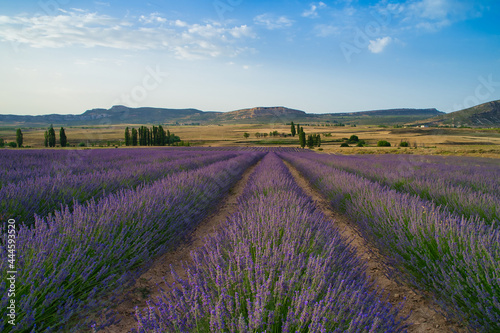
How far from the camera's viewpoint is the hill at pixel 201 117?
5207 inches

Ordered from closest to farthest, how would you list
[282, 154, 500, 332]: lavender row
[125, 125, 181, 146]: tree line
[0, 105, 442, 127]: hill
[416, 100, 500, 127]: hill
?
[282, 154, 500, 332]: lavender row < [125, 125, 181, 146]: tree line < [416, 100, 500, 127]: hill < [0, 105, 442, 127]: hill

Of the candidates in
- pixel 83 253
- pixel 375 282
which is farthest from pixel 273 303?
pixel 83 253

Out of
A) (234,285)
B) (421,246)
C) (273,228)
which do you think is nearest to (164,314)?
(234,285)

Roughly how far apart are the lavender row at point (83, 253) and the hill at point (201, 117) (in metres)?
138

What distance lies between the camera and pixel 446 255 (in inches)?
85.4

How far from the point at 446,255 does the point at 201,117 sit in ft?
596

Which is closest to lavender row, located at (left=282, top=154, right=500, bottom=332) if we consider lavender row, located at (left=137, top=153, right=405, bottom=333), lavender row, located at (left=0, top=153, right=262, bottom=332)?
lavender row, located at (left=137, top=153, right=405, bottom=333)

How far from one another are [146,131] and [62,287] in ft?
165

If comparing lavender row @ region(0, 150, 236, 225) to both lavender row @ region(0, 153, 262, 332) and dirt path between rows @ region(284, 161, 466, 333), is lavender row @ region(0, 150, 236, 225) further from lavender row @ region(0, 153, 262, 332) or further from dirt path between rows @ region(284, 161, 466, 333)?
dirt path between rows @ region(284, 161, 466, 333)

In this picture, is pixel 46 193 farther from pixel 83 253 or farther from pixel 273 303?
pixel 273 303

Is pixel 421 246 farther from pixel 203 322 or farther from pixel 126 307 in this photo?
pixel 126 307

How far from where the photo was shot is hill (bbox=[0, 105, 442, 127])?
132m

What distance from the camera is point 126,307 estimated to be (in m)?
2.15

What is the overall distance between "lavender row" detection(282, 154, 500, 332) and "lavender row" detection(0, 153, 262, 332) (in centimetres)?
243
